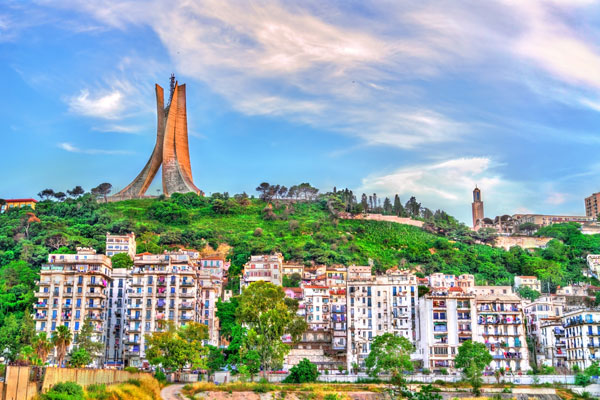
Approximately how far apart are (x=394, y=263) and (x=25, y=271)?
62245 mm

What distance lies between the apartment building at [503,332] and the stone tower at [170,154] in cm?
9664

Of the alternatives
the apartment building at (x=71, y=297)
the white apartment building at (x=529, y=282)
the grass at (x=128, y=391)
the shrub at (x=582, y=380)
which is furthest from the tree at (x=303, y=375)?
the white apartment building at (x=529, y=282)

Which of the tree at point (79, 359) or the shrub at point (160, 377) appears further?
the tree at point (79, 359)

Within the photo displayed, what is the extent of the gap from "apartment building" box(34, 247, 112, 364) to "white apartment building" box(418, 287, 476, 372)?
117 ft

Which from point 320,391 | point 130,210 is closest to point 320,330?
point 320,391

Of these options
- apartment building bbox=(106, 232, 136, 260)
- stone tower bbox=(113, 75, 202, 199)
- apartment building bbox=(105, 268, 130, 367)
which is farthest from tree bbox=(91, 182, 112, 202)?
apartment building bbox=(105, 268, 130, 367)

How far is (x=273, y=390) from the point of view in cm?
6109

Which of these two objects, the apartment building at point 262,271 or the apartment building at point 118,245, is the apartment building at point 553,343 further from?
the apartment building at point 118,245

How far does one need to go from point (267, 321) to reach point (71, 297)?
23930mm

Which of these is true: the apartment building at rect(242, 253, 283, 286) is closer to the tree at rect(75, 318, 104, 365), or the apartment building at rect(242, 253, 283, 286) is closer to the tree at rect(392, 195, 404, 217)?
the tree at rect(75, 318, 104, 365)

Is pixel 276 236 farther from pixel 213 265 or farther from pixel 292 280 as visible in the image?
pixel 213 265

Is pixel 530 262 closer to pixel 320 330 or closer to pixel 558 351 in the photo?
pixel 558 351

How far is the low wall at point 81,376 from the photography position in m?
35.5

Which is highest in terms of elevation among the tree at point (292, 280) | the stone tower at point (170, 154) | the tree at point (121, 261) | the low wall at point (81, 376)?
the stone tower at point (170, 154)
